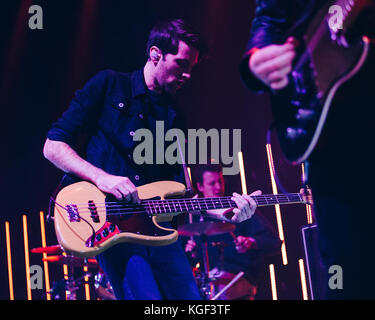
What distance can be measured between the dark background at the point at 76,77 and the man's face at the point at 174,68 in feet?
9.05

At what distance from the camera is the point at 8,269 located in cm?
566

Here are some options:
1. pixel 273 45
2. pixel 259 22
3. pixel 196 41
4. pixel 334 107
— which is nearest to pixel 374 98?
pixel 334 107

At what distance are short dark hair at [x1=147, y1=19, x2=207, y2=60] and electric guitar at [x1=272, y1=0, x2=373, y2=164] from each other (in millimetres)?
1765

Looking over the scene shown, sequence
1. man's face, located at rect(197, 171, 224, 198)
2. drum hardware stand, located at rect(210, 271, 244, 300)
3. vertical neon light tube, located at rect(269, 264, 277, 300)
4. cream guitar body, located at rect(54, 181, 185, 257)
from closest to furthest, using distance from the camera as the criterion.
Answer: cream guitar body, located at rect(54, 181, 185, 257) < drum hardware stand, located at rect(210, 271, 244, 300) < man's face, located at rect(197, 171, 224, 198) < vertical neon light tube, located at rect(269, 264, 277, 300)

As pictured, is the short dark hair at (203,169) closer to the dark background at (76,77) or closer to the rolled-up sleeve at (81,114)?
the dark background at (76,77)

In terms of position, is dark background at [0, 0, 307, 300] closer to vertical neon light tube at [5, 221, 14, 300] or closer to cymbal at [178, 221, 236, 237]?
vertical neon light tube at [5, 221, 14, 300]

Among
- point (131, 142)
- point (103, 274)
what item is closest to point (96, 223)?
point (131, 142)

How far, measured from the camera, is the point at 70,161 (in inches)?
98.2

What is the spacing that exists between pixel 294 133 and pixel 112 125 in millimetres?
1565

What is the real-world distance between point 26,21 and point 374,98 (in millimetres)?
5082

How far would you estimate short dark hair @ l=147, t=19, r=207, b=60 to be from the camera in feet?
9.94

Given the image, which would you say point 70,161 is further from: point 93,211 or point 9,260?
point 9,260

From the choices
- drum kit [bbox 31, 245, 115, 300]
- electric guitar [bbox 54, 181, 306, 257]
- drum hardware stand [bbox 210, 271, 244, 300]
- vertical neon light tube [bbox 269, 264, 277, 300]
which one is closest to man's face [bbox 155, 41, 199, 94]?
electric guitar [bbox 54, 181, 306, 257]

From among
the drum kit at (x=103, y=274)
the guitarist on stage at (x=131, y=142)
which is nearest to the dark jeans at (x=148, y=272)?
the guitarist on stage at (x=131, y=142)
